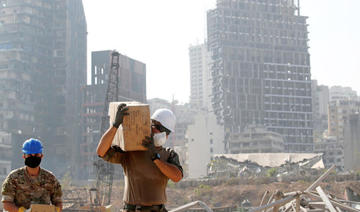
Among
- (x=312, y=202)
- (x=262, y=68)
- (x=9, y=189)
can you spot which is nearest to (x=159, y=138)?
(x=9, y=189)

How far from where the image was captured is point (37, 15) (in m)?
134

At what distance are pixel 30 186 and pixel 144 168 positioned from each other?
1.14m

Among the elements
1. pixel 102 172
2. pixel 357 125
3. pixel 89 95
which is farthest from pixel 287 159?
pixel 89 95

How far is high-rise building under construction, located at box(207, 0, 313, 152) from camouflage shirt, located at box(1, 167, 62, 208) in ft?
458

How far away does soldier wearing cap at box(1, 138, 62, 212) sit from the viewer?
19.8 feet

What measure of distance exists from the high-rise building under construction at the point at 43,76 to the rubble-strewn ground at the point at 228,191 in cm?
4991

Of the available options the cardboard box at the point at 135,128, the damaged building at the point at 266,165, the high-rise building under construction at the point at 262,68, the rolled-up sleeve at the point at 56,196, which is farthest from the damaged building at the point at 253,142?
the cardboard box at the point at 135,128

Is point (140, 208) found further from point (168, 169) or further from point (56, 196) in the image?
point (56, 196)

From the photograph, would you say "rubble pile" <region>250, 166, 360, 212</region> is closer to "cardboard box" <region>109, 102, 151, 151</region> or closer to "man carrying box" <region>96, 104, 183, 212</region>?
"man carrying box" <region>96, 104, 183, 212</region>

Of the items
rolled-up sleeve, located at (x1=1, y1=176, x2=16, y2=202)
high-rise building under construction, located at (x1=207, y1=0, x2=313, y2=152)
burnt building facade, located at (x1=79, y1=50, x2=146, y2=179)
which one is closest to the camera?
rolled-up sleeve, located at (x1=1, y1=176, x2=16, y2=202)

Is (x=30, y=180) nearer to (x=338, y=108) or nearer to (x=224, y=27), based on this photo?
(x=224, y=27)

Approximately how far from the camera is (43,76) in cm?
13312

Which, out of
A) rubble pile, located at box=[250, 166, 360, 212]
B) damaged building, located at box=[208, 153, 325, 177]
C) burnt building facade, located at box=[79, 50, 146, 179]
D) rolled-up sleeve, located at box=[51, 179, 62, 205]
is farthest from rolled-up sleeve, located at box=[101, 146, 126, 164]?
burnt building facade, located at box=[79, 50, 146, 179]

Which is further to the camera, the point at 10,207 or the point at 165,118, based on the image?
the point at 165,118
